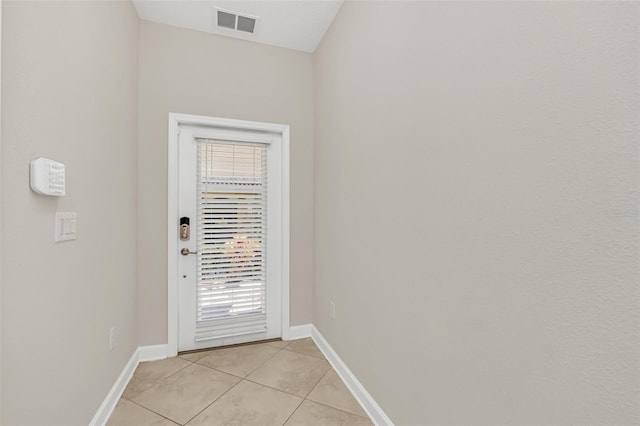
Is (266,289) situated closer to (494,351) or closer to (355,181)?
(355,181)

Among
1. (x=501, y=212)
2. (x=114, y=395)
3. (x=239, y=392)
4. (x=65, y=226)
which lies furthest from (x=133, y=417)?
(x=501, y=212)

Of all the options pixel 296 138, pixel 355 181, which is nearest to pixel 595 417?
pixel 355 181

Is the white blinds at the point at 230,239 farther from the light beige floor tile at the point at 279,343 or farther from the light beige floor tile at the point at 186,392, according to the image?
the light beige floor tile at the point at 186,392

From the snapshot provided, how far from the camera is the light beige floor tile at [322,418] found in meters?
1.63

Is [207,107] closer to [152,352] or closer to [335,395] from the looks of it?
[152,352]

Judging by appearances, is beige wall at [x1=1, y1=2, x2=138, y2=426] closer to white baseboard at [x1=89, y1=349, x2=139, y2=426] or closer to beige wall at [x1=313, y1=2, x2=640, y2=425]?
white baseboard at [x1=89, y1=349, x2=139, y2=426]

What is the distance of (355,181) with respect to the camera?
6.38 feet

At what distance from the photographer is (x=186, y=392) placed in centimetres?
189

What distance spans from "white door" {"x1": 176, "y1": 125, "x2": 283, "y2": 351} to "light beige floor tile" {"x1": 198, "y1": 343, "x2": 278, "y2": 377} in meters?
0.12

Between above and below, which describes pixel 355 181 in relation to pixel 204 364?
above

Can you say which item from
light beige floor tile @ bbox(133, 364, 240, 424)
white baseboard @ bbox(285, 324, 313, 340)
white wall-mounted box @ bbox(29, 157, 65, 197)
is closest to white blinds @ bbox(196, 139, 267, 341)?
white baseboard @ bbox(285, 324, 313, 340)

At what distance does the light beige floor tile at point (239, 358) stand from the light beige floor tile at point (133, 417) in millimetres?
541

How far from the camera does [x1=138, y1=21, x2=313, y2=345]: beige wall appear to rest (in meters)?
2.32

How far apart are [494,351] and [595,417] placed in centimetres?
27
